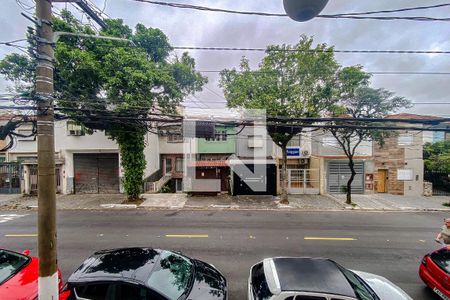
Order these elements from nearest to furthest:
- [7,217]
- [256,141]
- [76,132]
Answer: [7,217]
[76,132]
[256,141]

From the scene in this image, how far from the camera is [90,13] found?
4777 millimetres

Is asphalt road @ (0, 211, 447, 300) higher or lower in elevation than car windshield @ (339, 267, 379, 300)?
lower

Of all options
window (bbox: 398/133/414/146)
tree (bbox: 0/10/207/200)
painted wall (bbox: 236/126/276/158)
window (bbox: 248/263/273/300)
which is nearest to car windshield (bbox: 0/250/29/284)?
window (bbox: 248/263/273/300)

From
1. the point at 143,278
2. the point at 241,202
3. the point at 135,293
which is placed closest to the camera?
the point at 135,293

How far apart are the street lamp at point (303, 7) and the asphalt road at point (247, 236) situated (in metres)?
5.67

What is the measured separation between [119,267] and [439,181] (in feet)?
84.5

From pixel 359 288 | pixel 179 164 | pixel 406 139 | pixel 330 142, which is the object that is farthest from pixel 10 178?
pixel 406 139

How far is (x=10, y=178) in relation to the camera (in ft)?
62.5

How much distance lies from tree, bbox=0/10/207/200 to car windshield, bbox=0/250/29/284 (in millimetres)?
6487

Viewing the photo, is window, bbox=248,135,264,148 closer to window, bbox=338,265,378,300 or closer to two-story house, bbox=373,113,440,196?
two-story house, bbox=373,113,440,196

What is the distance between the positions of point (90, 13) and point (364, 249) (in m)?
10.7

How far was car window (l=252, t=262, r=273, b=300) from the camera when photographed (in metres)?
4.03

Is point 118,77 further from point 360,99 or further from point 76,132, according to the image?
point 360,99

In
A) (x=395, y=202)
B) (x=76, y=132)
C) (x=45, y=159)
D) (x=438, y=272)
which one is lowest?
(x=395, y=202)
